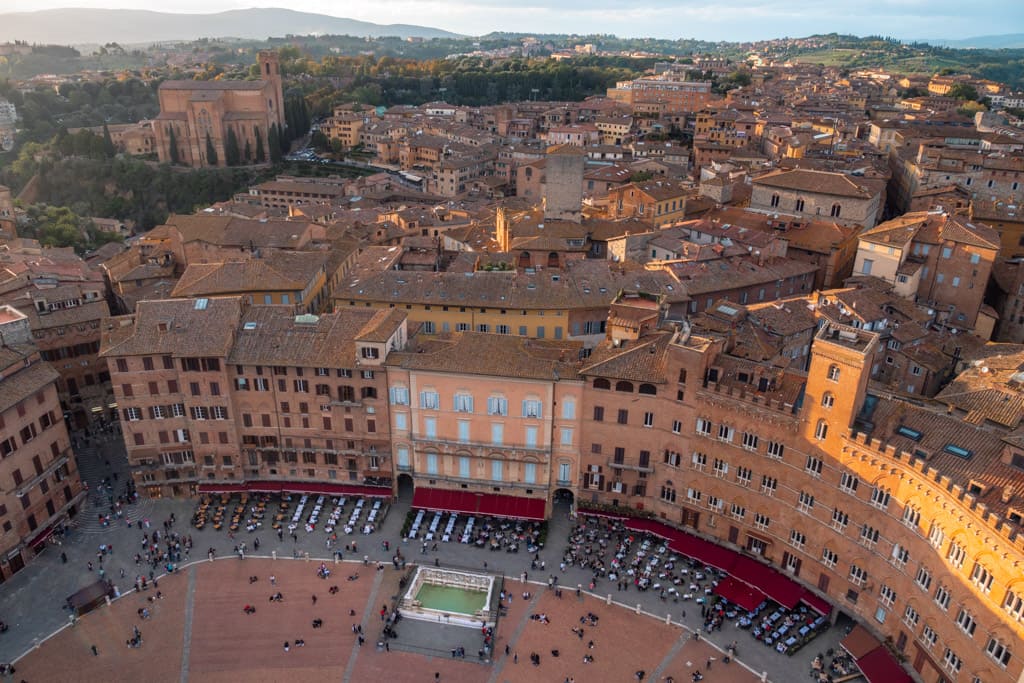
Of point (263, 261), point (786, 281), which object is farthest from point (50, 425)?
point (786, 281)

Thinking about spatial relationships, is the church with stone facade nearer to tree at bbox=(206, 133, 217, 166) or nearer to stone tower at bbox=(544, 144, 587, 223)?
tree at bbox=(206, 133, 217, 166)

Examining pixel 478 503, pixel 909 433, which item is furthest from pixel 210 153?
pixel 909 433

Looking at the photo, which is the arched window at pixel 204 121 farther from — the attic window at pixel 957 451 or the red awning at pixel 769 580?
the attic window at pixel 957 451

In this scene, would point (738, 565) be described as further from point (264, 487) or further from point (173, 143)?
point (173, 143)

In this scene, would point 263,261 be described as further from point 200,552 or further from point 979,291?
point 979,291

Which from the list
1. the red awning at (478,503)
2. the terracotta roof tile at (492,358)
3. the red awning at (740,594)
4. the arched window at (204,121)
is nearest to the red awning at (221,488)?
the red awning at (478,503)
